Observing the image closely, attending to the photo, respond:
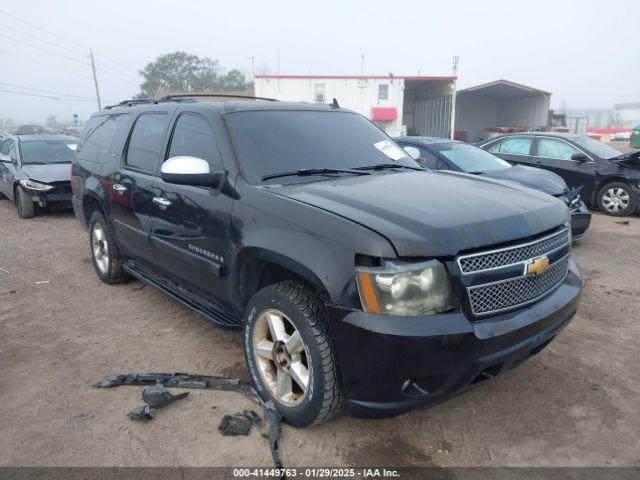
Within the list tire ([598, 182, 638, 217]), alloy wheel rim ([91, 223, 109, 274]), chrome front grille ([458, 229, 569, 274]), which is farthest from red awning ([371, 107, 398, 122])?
chrome front grille ([458, 229, 569, 274])

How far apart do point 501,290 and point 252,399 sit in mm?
1648

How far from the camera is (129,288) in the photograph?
5113 millimetres

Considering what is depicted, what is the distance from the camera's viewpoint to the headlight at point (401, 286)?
215cm

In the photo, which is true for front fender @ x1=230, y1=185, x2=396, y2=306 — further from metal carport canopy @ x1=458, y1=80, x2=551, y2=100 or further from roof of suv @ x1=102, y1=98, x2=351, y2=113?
metal carport canopy @ x1=458, y1=80, x2=551, y2=100

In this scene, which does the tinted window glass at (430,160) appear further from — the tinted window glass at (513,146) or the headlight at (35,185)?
the headlight at (35,185)

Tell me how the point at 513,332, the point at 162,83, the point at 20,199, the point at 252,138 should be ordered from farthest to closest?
the point at 162,83 < the point at 20,199 < the point at 252,138 < the point at 513,332

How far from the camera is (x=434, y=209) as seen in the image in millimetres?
2461

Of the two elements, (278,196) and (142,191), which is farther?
(142,191)

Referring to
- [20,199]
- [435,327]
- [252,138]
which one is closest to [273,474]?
[435,327]

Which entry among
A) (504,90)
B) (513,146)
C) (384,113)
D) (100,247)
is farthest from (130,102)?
(504,90)

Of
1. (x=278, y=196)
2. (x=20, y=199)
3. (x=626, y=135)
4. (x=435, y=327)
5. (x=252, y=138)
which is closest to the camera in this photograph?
(x=435, y=327)

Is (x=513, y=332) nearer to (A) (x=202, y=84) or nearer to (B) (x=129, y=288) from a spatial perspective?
(B) (x=129, y=288)

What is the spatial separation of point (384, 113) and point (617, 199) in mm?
23167

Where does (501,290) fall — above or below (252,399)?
above
